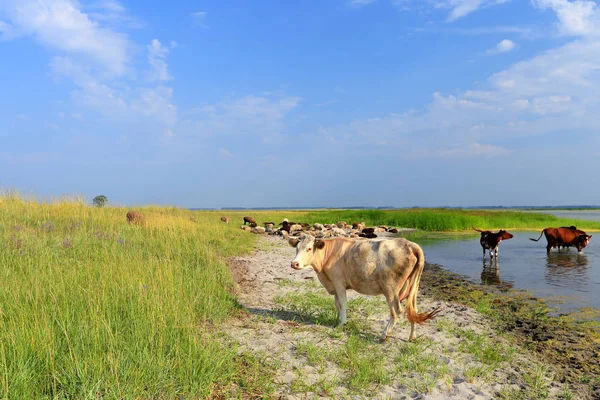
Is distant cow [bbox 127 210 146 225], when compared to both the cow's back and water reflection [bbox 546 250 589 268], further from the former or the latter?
water reflection [bbox 546 250 589 268]

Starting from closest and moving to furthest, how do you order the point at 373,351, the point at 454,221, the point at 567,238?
the point at 373,351
the point at 567,238
the point at 454,221

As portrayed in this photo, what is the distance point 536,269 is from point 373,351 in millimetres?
12099

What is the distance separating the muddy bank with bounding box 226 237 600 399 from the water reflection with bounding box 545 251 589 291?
12.9ft

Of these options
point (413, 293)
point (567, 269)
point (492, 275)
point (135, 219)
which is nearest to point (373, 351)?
point (413, 293)

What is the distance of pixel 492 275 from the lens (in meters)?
13.9

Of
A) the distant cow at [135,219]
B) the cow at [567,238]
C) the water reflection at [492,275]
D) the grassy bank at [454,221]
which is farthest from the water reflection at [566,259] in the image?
the distant cow at [135,219]

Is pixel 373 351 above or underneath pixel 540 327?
above

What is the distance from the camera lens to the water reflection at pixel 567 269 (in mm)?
12505

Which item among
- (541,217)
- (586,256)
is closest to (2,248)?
(586,256)

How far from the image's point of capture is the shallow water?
10891 millimetres

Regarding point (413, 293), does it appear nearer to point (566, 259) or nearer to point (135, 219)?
point (135, 219)

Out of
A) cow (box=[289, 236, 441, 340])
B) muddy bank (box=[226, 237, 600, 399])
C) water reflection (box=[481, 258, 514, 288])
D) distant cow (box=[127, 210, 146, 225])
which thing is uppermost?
distant cow (box=[127, 210, 146, 225])

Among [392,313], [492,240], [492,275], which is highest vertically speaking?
[492,240]

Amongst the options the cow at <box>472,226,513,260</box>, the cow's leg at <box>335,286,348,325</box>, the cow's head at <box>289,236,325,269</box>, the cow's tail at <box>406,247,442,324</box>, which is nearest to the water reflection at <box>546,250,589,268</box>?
the cow at <box>472,226,513,260</box>
